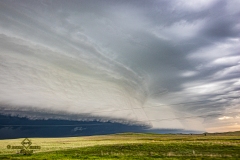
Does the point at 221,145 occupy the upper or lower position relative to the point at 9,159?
upper

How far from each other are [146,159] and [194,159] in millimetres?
9864

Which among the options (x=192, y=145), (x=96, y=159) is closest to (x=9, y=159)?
(x=96, y=159)

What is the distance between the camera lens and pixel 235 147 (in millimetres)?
57344

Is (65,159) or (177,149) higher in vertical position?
(177,149)

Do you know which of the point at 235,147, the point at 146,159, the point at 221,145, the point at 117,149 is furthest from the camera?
the point at 117,149

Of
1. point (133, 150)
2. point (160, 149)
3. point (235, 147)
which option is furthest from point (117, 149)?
point (235, 147)

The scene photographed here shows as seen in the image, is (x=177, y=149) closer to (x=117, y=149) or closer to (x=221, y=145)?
(x=221, y=145)

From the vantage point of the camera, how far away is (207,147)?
60531 mm

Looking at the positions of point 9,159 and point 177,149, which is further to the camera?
point 177,149

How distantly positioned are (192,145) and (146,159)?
22121 millimetres

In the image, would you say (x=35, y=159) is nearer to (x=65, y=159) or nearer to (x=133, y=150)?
(x=65, y=159)

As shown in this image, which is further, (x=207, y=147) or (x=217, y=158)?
(x=207, y=147)

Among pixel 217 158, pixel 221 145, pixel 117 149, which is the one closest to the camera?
pixel 217 158

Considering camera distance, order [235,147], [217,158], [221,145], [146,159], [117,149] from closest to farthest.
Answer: [217,158]
[146,159]
[235,147]
[221,145]
[117,149]
